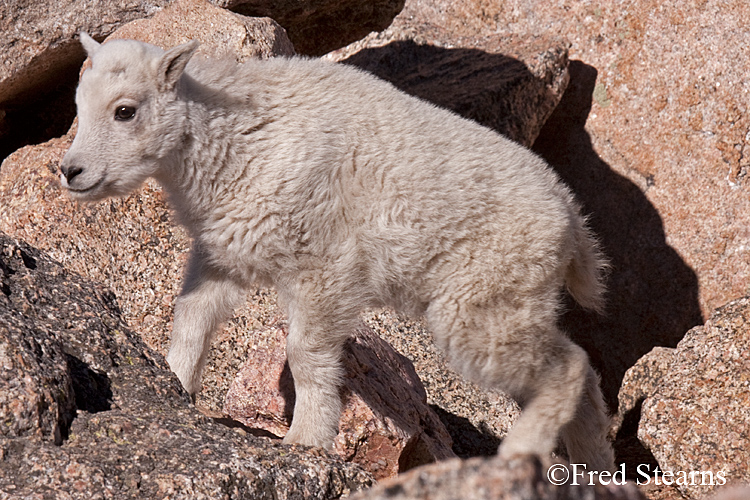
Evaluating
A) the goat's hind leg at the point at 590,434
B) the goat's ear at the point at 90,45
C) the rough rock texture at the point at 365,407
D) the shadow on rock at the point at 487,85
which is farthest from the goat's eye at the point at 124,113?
the shadow on rock at the point at 487,85

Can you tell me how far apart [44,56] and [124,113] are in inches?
141

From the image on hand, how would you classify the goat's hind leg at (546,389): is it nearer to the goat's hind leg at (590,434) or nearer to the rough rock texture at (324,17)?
the goat's hind leg at (590,434)

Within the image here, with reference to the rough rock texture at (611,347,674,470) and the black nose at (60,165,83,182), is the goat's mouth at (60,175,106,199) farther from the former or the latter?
the rough rock texture at (611,347,674,470)

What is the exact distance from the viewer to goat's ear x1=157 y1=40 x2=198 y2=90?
4.41 meters

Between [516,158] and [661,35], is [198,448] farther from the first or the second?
[661,35]

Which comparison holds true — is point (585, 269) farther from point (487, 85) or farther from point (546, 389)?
point (487, 85)

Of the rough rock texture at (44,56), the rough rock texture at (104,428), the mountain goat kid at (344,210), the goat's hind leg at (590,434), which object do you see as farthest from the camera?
the rough rock texture at (44,56)

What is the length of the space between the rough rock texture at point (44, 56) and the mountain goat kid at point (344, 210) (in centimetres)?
315

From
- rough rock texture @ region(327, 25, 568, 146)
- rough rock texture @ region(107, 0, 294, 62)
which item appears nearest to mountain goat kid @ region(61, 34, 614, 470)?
rough rock texture @ region(107, 0, 294, 62)

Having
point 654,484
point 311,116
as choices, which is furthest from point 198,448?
point 654,484

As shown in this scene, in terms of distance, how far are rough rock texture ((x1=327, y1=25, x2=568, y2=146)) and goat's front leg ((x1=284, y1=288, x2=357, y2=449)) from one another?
4.02m

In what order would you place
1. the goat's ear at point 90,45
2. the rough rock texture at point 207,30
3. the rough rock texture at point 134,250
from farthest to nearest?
the rough rock texture at point 207,30
the rough rock texture at point 134,250
the goat's ear at point 90,45

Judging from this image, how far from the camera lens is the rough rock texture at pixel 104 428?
10.8 feet

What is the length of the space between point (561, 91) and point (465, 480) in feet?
23.5
